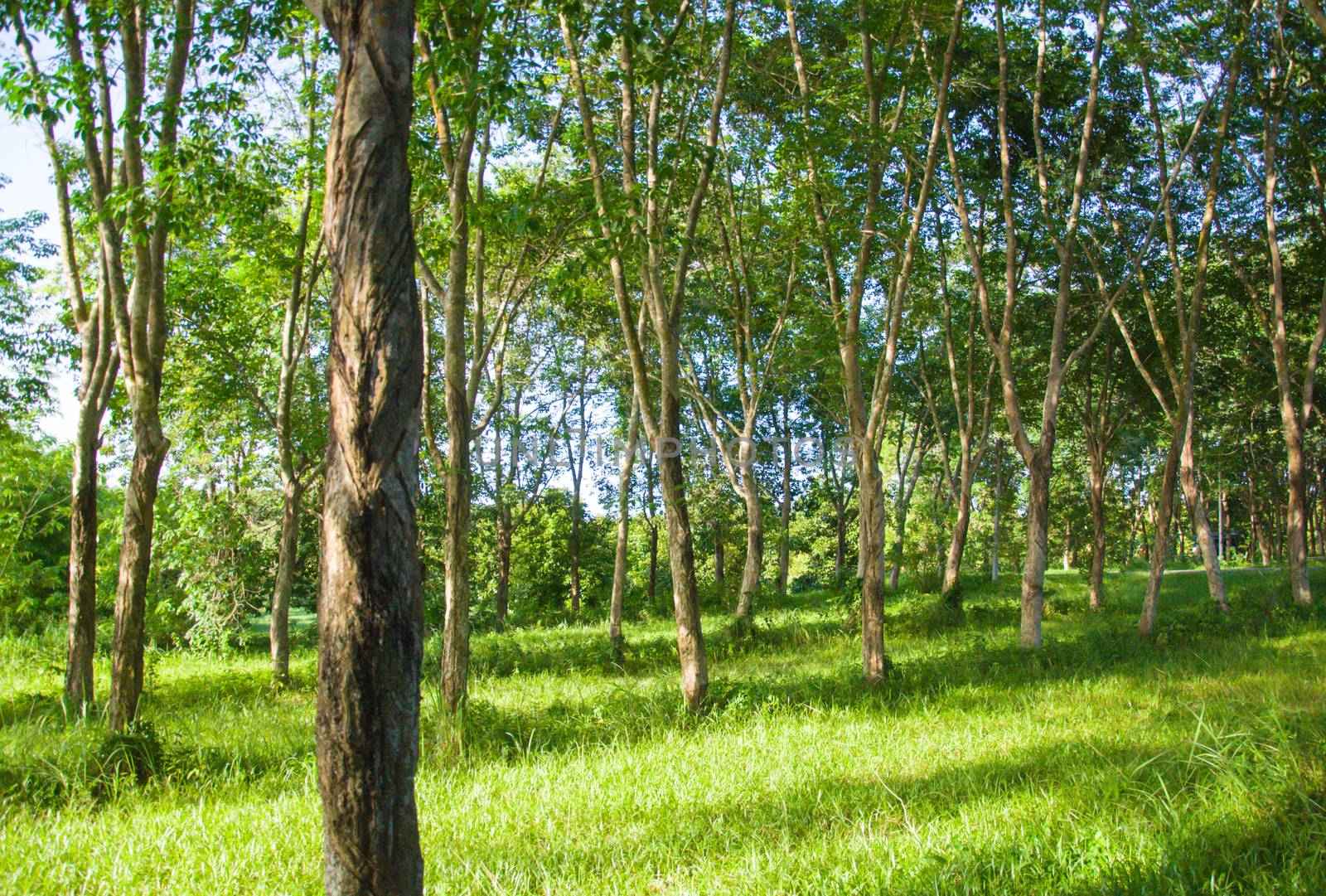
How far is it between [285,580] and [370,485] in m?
11.0

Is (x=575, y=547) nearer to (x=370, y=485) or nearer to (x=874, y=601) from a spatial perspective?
(x=874, y=601)

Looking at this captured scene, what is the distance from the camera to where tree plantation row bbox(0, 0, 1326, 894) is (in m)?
A: 2.52

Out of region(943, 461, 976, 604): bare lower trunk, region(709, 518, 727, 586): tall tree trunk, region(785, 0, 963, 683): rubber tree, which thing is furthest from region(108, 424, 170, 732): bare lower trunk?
region(709, 518, 727, 586): tall tree trunk

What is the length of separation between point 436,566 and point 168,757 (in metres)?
12.3

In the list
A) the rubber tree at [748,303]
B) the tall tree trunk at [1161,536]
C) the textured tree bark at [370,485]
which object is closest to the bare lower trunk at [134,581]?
the textured tree bark at [370,485]

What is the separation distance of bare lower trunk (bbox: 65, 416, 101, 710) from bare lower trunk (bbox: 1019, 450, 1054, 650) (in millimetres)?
10861

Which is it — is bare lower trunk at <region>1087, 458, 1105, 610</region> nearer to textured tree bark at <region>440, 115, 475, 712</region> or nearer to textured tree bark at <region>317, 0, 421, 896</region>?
textured tree bark at <region>440, 115, 475, 712</region>

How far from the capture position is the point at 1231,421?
2436cm

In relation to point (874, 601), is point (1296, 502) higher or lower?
higher

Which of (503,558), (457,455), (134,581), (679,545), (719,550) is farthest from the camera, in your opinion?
(719,550)

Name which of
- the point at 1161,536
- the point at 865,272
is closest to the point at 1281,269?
the point at 1161,536

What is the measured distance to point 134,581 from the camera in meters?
6.50

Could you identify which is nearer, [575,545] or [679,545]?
[679,545]

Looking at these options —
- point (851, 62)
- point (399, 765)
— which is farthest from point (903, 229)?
point (399, 765)
